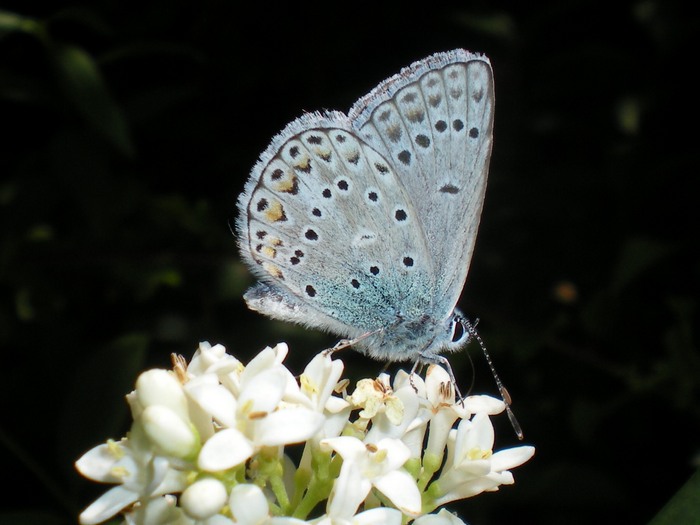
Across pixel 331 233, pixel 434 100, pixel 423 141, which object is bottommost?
pixel 331 233

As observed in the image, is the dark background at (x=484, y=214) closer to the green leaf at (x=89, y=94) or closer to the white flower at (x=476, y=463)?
the green leaf at (x=89, y=94)

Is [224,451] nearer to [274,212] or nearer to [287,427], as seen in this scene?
[287,427]

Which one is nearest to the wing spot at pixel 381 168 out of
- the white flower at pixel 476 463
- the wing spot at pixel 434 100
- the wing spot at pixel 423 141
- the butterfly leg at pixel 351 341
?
the wing spot at pixel 423 141

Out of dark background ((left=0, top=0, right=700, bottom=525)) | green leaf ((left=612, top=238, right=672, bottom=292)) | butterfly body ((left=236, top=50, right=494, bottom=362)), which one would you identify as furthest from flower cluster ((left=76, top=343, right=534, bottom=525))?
green leaf ((left=612, top=238, right=672, bottom=292))

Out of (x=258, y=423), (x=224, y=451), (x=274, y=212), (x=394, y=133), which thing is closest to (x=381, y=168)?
(x=394, y=133)

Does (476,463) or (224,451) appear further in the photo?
Answer: (476,463)

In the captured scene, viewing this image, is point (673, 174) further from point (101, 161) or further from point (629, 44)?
point (101, 161)
